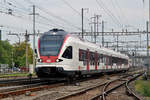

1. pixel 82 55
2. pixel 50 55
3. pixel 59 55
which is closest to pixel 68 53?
pixel 59 55

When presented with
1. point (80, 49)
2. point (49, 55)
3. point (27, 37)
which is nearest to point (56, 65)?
point (49, 55)

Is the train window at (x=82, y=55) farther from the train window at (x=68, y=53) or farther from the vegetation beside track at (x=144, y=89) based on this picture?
the vegetation beside track at (x=144, y=89)

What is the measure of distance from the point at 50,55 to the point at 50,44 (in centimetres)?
85

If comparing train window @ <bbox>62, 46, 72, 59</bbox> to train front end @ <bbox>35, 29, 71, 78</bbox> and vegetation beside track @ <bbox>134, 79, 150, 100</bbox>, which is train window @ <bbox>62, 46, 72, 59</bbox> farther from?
vegetation beside track @ <bbox>134, 79, 150, 100</bbox>

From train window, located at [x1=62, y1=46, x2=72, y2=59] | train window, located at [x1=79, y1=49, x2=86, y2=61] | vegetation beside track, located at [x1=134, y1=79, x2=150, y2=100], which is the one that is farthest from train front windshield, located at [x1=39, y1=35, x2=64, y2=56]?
vegetation beside track, located at [x1=134, y1=79, x2=150, y2=100]

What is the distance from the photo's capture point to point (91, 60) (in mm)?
24141

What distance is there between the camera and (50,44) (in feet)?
60.5

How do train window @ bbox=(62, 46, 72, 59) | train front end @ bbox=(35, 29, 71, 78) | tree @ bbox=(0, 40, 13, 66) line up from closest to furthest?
1. train front end @ bbox=(35, 29, 71, 78)
2. train window @ bbox=(62, 46, 72, 59)
3. tree @ bbox=(0, 40, 13, 66)

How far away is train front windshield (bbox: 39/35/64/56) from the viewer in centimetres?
1808

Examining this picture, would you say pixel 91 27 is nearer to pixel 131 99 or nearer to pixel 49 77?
pixel 49 77

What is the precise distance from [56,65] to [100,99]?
19.5 feet

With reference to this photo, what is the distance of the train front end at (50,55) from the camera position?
58.1ft

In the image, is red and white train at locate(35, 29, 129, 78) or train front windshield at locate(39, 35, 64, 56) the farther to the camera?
train front windshield at locate(39, 35, 64, 56)

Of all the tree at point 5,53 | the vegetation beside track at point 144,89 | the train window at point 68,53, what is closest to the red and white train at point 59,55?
the train window at point 68,53
